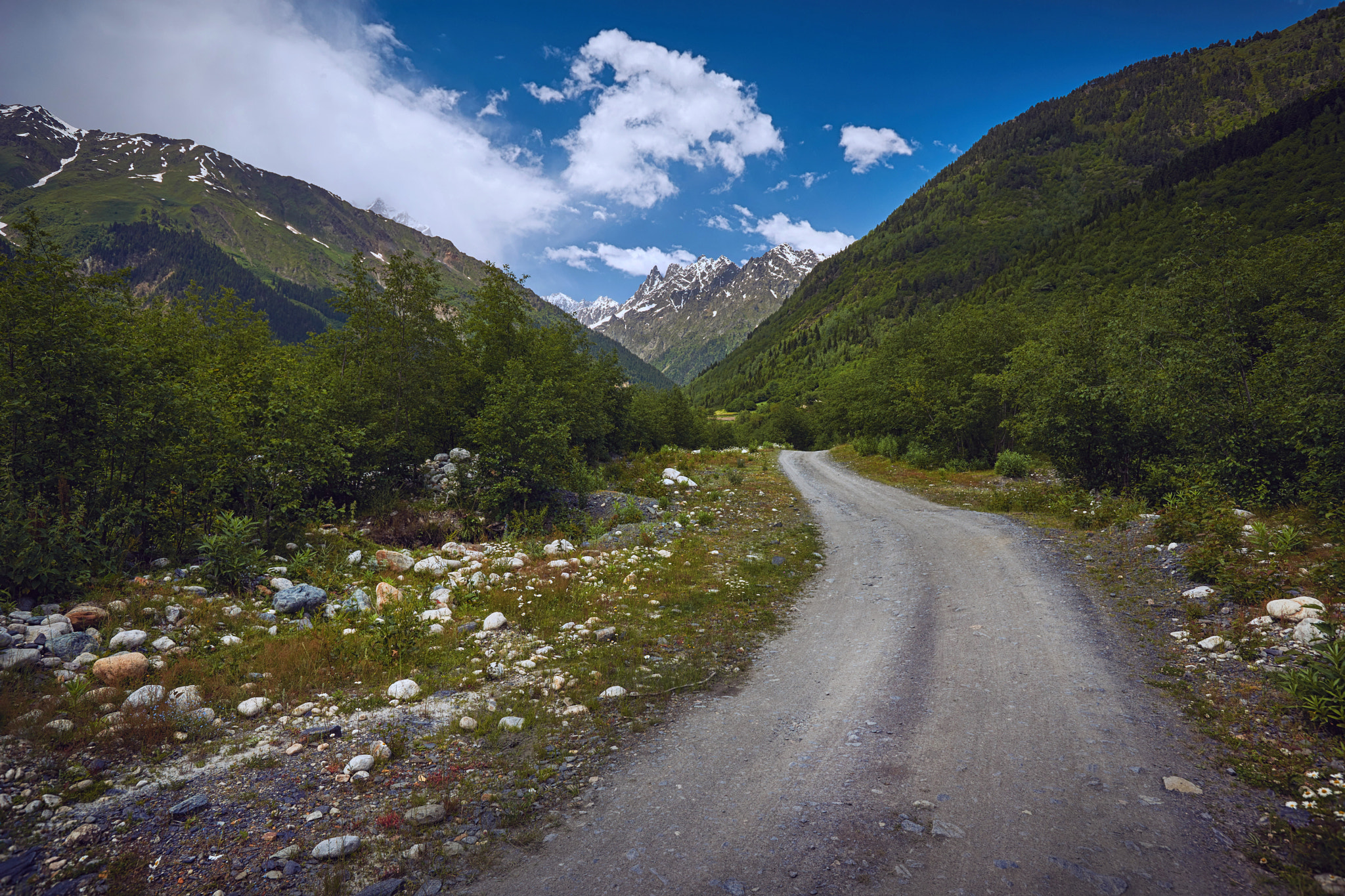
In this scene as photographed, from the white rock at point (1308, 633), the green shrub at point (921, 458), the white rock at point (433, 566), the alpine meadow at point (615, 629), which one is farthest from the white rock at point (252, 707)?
the green shrub at point (921, 458)

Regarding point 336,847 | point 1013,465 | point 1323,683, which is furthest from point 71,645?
point 1013,465

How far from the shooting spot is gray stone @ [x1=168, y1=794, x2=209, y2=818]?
4.20 meters

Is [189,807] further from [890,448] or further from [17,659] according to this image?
[890,448]

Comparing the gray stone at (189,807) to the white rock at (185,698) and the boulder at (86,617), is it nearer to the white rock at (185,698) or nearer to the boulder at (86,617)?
the white rock at (185,698)

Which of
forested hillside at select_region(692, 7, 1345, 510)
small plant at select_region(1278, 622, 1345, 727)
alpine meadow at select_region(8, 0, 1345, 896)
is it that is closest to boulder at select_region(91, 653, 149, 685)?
alpine meadow at select_region(8, 0, 1345, 896)

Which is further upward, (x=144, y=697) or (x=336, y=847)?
(x=144, y=697)

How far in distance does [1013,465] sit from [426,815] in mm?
29118

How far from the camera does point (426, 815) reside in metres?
4.36

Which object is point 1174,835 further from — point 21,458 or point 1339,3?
point 1339,3

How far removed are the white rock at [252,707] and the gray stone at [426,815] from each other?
3004 millimetres

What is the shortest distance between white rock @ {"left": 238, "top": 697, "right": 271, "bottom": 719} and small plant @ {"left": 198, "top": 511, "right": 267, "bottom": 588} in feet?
15.0

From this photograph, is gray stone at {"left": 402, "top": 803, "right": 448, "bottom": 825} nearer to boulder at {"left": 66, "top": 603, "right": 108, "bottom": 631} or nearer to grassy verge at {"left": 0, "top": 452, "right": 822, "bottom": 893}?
grassy verge at {"left": 0, "top": 452, "right": 822, "bottom": 893}

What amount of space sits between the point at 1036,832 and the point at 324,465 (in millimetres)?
15591

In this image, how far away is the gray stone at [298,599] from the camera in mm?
8477
